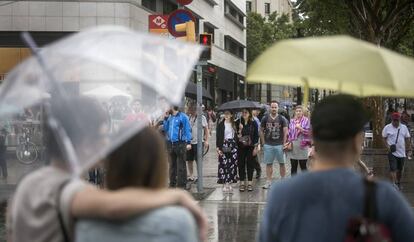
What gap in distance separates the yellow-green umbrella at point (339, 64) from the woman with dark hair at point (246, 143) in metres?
9.71

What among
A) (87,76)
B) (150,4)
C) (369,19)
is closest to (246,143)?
(87,76)

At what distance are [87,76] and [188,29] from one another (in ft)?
29.0

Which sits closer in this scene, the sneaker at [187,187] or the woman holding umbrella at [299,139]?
the woman holding umbrella at [299,139]

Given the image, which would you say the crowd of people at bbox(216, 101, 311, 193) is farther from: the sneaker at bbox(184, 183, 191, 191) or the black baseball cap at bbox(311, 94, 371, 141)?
the black baseball cap at bbox(311, 94, 371, 141)

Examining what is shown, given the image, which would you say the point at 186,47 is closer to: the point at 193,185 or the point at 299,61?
the point at 299,61

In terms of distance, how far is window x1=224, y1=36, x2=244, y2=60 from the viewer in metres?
62.5

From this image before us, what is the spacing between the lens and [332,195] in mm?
2480

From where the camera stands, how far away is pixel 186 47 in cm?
262

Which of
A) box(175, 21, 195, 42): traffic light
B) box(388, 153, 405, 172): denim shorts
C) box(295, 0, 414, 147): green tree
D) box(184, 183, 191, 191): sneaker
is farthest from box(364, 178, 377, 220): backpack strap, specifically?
box(295, 0, 414, 147): green tree

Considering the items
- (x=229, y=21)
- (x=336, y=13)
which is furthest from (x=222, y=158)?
(x=229, y=21)

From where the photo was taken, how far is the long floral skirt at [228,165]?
12.3 meters

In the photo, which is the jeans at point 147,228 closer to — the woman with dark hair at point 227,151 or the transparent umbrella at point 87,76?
the transparent umbrella at point 87,76

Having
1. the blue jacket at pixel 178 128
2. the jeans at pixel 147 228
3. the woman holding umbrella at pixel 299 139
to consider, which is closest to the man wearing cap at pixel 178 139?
the blue jacket at pixel 178 128

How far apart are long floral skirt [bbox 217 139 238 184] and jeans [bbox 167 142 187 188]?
2.37 feet
